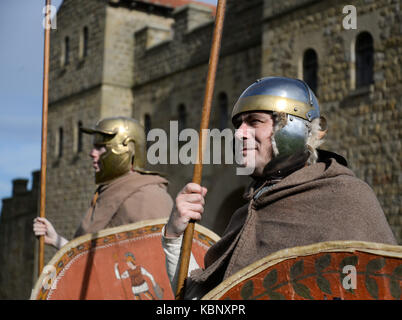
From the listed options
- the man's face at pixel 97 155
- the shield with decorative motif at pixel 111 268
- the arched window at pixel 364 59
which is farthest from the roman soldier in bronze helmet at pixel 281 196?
the arched window at pixel 364 59

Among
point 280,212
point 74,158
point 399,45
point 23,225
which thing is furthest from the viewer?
point 23,225

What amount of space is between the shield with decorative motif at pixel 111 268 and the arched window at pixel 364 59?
6.09 m

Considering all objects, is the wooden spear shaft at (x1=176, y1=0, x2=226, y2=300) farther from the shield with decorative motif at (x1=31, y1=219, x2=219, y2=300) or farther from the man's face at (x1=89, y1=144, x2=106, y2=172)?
the man's face at (x1=89, y1=144, x2=106, y2=172)

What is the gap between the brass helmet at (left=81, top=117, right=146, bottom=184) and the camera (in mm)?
5352

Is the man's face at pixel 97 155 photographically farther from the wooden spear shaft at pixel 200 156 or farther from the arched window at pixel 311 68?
Result: the arched window at pixel 311 68

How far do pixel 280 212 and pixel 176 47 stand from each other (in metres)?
12.7

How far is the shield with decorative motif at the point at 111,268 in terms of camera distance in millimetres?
4211

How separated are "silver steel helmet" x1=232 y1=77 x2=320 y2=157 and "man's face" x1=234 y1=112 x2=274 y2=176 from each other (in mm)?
36

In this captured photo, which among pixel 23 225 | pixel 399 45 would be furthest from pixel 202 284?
pixel 23 225

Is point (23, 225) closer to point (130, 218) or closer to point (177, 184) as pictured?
point (177, 184)

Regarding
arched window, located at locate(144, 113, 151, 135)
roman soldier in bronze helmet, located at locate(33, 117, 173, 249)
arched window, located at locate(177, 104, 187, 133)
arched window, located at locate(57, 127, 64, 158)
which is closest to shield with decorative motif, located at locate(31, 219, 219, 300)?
roman soldier in bronze helmet, located at locate(33, 117, 173, 249)

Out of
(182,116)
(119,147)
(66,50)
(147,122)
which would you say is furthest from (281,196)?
(66,50)

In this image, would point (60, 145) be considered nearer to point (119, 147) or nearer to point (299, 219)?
point (119, 147)

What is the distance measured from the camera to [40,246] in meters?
4.88
